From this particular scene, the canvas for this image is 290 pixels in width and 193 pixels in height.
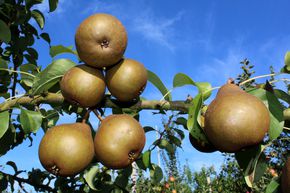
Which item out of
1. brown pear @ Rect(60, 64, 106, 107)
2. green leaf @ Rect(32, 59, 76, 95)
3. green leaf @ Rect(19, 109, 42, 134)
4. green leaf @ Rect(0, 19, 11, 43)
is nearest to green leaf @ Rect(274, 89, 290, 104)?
brown pear @ Rect(60, 64, 106, 107)

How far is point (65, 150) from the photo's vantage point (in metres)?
1.49

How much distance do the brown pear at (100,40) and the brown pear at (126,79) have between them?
0.15 ft

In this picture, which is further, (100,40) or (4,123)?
(4,123)

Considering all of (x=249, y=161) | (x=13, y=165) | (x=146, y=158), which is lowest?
(x=13, y=165)

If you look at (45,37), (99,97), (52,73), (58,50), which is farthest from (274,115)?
(45,37)

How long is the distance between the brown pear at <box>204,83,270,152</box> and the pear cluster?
1.12 feet

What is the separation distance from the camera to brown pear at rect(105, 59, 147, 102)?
165 cm

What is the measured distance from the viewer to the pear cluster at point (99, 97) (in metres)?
1.50

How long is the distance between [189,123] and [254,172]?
0.33 m

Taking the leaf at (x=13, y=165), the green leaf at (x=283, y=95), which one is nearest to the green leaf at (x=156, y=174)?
the green leaf at (x=283, y=95)

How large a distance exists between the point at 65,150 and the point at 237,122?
68 centimetres

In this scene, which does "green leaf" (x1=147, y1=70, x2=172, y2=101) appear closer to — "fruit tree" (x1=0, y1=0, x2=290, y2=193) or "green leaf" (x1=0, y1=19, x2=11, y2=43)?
"fruit tree" (x1=0, y1=0, x2=290, y2=193)

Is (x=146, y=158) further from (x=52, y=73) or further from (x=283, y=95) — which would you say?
(x=283, y=95)

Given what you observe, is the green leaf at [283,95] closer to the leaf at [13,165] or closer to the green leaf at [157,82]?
Answer: the green leaf at [157,82]
